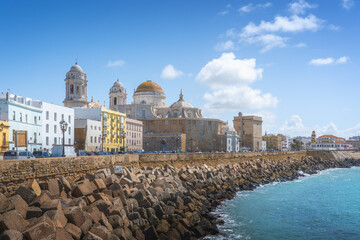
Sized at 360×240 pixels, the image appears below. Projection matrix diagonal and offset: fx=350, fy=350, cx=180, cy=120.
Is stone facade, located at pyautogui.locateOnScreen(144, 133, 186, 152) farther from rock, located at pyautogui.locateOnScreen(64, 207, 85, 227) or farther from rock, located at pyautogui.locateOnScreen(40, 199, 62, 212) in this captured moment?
rock, located at pyautogui.locateOnScreen(64, 207, 85, 227)

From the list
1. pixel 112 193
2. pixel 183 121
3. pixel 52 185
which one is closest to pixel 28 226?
pixel 52 185

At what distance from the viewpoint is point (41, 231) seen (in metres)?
10.2

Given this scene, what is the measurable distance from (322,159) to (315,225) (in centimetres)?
5738

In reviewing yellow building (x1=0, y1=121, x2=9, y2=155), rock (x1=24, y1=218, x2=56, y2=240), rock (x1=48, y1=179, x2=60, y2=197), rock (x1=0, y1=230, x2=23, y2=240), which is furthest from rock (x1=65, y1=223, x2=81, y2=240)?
yellow building (x1=0, y1=121, x2=9, y2=155)

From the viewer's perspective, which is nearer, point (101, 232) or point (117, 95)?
point (101, 232)

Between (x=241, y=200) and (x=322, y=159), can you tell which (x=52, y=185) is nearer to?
(x=241, y=200)

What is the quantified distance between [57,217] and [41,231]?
100cm

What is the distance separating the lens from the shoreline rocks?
10.8 meters

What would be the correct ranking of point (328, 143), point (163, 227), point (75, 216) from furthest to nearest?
point (328, 143)
point (163, 227)
point (75, 216)

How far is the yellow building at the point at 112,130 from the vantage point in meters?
49.2

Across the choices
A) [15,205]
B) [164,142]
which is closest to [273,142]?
[164,142]

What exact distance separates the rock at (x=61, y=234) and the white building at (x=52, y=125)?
27974mm

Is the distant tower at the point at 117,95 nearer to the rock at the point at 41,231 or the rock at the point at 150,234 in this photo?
the rock at the point at 150,234

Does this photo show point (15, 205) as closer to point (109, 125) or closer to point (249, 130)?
point (109, 125)
